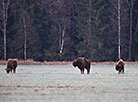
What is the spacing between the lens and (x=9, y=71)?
3831cm

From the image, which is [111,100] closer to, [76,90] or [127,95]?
[127,95]

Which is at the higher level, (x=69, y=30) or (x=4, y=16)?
(x=4, y=16)

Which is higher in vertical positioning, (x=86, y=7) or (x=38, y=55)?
(x=86, y=7)

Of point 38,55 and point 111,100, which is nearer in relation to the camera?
point 111,100

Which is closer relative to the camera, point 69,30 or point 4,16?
point 4,16

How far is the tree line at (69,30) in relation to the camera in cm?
7244

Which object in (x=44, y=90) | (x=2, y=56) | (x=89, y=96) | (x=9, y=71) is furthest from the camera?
(x=2, y=56)

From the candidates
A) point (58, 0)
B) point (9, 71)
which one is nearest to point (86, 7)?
point (58, 0)

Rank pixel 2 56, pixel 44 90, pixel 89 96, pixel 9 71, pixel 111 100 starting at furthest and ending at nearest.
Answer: pixel 2 56
pixel 9 71
pixel 44 90
pixel 89 96
pixel 111 100

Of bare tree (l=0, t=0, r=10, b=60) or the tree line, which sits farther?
the tree line

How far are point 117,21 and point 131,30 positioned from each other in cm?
213

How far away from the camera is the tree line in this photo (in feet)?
238

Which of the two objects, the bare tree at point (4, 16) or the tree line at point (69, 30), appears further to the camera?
the tree line at point (69, 30)

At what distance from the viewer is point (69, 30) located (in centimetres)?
7775
